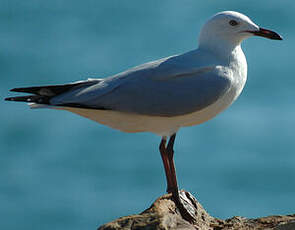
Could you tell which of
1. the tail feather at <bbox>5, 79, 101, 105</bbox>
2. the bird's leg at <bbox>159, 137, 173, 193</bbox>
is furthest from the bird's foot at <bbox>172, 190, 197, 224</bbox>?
the tail feather at <bbox>5, 79, 101, 105</bbox>

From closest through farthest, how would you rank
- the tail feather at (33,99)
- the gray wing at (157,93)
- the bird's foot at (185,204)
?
1. the bird's foot at (185,204)
2. the gray wing at (157,93)
3. the tail feather at (33,99)

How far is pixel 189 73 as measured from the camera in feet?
30.5

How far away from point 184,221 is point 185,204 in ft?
4.28

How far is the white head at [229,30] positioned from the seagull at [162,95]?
19 cm

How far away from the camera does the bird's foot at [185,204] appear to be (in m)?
8.71

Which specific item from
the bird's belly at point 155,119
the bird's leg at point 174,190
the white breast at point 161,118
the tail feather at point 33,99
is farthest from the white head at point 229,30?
the tail feather at point 33,99

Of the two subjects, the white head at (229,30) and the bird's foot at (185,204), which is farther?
the white head at (229,30)

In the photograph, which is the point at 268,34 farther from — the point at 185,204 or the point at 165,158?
the point at 185,204

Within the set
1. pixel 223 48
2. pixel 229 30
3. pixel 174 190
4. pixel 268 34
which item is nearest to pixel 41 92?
pixel 174 190

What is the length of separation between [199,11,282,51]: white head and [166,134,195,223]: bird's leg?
1.70 m

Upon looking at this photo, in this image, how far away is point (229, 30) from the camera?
978 cm

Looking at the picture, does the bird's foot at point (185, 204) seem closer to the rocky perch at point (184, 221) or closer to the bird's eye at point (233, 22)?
the rocky perch at point (184, 221)

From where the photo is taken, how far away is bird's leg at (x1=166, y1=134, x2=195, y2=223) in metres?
8.71

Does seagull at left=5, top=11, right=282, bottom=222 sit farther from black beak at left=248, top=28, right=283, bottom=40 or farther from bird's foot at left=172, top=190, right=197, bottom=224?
black beak at left=248, top=28, right=283, bottom=40
